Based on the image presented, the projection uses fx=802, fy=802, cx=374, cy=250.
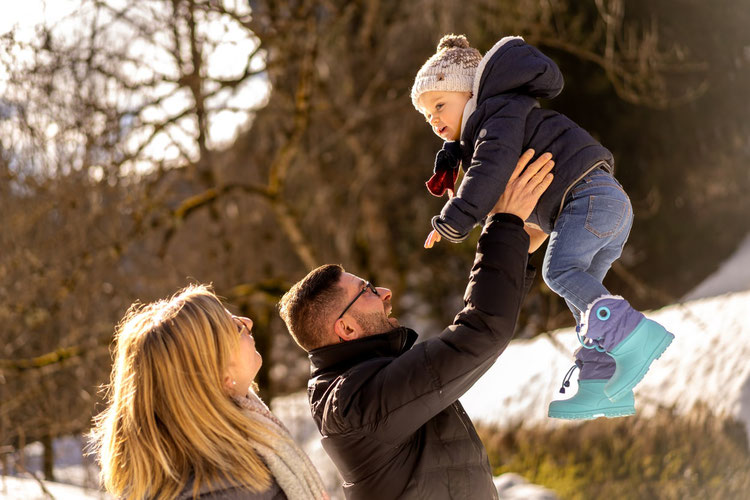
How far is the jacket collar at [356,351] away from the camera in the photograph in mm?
2381

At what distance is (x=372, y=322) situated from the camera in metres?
2.43

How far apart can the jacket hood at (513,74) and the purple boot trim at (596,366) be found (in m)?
0.76

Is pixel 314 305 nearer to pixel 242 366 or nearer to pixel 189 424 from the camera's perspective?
pixel 242 366

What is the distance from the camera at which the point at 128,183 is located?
6.92m

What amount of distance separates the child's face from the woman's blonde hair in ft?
2.80

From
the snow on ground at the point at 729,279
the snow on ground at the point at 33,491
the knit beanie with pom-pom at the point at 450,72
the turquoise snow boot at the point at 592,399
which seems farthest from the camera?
the snow on ground at the point at 729,279

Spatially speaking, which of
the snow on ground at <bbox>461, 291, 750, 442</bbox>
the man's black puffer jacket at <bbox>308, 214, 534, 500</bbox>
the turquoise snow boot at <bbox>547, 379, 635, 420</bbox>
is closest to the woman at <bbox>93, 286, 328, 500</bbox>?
the man's black puffer jacket at <bbox>308, 214, 534, 500</bbox>

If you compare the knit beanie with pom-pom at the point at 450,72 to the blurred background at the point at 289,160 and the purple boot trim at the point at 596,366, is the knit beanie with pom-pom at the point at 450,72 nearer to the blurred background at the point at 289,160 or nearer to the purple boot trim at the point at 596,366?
the purple boot trim at the point at 596,366

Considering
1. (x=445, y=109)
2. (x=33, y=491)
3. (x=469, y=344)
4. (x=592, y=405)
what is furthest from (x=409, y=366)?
(x=33, y=491)

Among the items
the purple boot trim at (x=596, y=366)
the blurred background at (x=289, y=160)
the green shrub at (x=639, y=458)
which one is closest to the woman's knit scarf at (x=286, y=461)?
the purple boot trim at (x=596, y=366)

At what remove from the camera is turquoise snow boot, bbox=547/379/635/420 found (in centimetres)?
221

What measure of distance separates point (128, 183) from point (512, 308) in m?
5.46

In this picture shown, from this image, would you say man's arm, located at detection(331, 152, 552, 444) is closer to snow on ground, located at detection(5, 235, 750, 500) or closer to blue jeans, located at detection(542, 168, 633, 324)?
blue jeans, located at detection(542, 168, 633, 324)

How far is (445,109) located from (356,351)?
2.50ft
